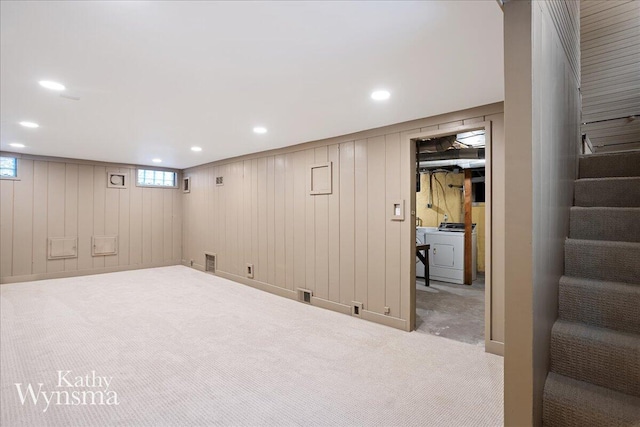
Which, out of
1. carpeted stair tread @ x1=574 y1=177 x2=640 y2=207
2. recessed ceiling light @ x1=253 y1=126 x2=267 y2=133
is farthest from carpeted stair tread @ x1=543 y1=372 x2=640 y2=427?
recessed ceiling light @ x1=253 y1=126 x2=267 y2=133

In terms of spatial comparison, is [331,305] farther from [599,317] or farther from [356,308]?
[599,317]

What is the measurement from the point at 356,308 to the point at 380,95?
253 cm

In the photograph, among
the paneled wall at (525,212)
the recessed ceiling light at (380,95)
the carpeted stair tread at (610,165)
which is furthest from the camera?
the recessed ceiling light at (380,95)

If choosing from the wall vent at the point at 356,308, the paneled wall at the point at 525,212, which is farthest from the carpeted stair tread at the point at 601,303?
the wall vent at the point at 356,308

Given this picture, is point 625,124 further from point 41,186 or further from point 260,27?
point 41,186

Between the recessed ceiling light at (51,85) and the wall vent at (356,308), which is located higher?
the recessed ceiling light at (51,85)

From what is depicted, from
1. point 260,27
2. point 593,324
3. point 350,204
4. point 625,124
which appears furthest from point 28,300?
point 625,124

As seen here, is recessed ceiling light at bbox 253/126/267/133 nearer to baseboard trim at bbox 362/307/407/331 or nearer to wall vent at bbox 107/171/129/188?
baseboard trim at bbox 362/307/407/331

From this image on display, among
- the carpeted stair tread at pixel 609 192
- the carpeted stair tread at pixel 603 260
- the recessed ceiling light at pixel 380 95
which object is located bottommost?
the carpeted stair tread at pixel 603 260

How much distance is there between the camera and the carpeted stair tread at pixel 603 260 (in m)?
1.68

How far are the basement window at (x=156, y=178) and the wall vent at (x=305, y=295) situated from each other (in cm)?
463

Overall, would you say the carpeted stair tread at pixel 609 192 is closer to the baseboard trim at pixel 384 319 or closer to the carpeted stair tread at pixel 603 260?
the carpeted stair tread at pixel 603 260

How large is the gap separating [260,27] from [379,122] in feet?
6.73

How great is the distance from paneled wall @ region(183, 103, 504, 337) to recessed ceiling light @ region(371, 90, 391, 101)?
822 millimetres
